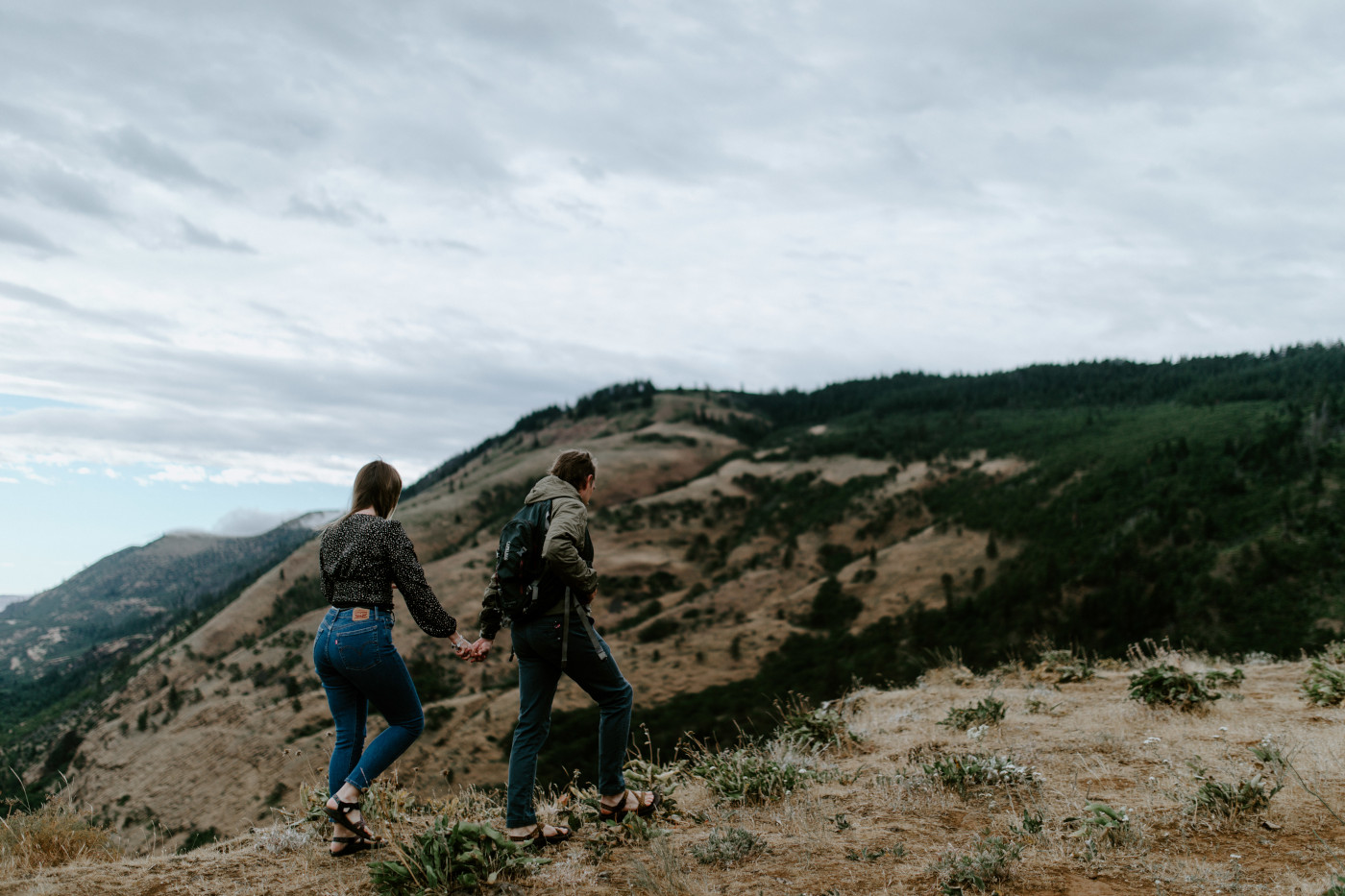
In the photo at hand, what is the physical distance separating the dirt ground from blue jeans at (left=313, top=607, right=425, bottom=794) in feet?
1.88

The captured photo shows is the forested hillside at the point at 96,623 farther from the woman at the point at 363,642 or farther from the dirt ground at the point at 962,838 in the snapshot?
the woman at the point at 363,642

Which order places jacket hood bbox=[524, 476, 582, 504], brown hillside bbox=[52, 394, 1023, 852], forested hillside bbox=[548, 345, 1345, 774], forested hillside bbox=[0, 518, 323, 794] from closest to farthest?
jacket hood bbox=[524, 476, 582, 504] < forested hillside bbox=[548, 345, 1345, 774] < brown hillside bbox=[52, 394, 1023, 852] < forested hillside bbox=[0, 518, 323, 794]

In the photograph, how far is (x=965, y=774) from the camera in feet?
16.5

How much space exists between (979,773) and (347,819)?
13.7ft

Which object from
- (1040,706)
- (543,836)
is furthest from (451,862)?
(1040,706)

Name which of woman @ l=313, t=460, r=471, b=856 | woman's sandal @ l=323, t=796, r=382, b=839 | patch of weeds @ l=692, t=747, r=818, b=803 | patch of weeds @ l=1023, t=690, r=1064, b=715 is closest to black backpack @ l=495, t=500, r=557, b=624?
woman @ l=313, t=460, r=471, b=856

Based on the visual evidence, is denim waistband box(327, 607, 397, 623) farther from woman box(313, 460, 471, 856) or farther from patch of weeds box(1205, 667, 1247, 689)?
patch of weeds box(1205, 667, 1247, 689)

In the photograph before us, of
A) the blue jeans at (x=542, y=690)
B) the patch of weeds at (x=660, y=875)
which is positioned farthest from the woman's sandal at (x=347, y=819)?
the patch of weeds at (x=660, y=875)

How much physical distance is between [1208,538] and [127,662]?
110 metres

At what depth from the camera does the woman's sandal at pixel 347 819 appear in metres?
3.90

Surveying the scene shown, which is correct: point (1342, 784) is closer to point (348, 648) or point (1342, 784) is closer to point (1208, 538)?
point (348, 648)

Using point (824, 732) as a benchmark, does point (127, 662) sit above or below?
below

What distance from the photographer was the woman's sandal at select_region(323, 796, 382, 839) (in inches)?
154

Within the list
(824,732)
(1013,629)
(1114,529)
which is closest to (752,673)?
(1013,629)
